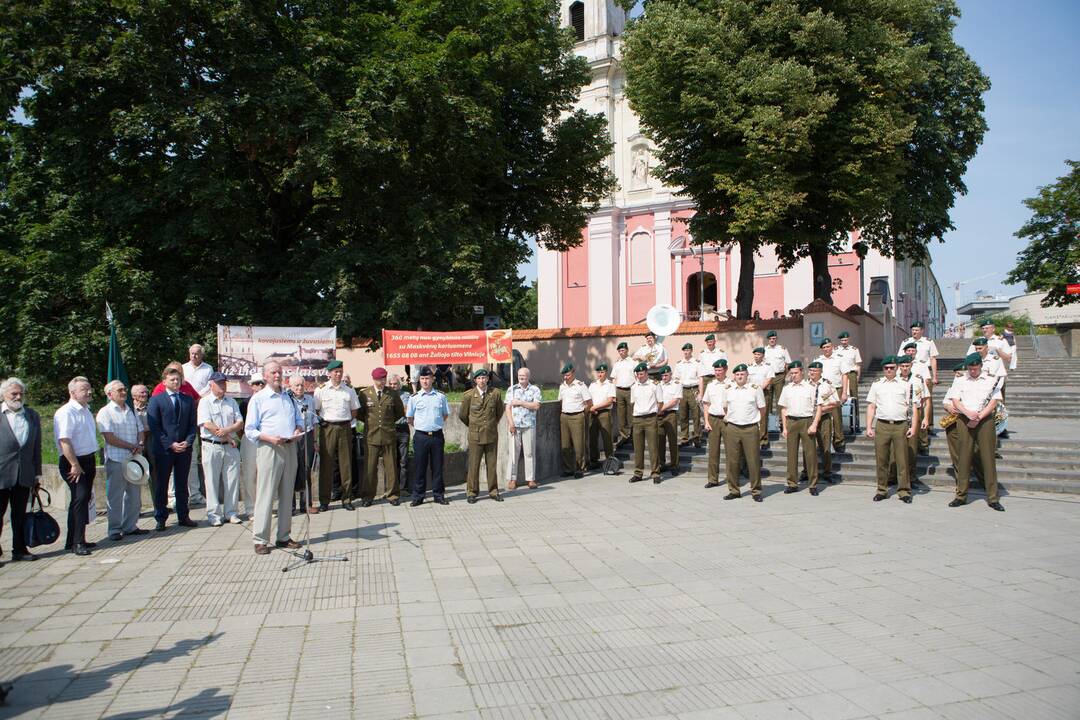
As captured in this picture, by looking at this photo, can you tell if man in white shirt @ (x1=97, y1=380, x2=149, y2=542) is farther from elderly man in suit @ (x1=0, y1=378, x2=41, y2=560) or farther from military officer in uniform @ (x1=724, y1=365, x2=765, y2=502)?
military officer in uniform @ (x1=724, y1=365, x2=765, y2=502)

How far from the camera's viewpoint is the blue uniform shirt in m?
10.6

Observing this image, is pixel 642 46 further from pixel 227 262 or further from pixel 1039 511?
pixel 1039 511

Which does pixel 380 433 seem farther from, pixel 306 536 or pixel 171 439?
pixel 171 439

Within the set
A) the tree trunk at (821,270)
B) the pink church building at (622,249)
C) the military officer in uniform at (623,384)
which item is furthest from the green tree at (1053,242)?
the military officer in uniform at (623,384)

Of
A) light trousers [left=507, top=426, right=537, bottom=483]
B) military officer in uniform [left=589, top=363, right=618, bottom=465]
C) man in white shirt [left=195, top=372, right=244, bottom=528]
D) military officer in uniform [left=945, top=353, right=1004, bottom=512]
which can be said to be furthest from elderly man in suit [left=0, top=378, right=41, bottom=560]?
military officer in uniform [left=945, top=353, right=1004, bottom=512]

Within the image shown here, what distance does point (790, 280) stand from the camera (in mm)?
40750

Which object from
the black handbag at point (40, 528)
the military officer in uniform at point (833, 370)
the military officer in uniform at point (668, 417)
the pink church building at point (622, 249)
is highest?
the pink church building at point (622, 249)

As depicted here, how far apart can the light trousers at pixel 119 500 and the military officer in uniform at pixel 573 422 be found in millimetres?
6687

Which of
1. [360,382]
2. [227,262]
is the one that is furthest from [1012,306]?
[227,262]

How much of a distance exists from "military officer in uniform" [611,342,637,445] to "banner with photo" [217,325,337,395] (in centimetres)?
507

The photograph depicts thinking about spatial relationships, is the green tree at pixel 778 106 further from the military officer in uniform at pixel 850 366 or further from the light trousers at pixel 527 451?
the light trousers at pixel 527 451

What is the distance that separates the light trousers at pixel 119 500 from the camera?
8.58m

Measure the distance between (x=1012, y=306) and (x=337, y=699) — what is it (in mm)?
93282

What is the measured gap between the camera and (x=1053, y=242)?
36.6 meters
